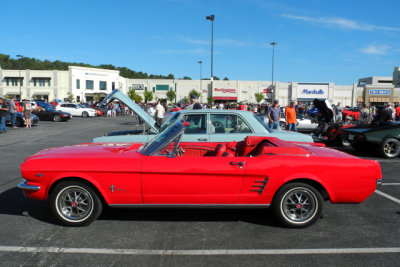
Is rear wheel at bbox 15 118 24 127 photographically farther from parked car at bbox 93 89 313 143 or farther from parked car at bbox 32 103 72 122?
parked car at bbox 93 89 313 143

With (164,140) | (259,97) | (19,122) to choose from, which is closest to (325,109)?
(164,140)

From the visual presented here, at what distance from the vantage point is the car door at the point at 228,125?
20.1 ft

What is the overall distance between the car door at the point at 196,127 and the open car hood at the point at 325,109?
25.5 ft

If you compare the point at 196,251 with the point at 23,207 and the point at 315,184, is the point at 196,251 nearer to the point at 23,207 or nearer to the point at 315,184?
the point at 315,184

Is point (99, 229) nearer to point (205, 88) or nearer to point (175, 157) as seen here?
point (175, 157)

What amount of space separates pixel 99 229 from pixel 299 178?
2549 mm

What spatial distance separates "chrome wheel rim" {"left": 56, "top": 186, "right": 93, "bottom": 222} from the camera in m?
3.90

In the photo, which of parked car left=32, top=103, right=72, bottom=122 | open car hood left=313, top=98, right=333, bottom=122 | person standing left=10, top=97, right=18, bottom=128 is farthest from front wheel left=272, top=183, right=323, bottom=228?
parked car left=32, top=103, right=72, bottom=122

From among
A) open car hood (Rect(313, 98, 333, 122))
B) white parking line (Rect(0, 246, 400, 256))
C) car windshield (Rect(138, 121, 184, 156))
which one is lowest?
white parking line (Rect(0, 246, 400, 256))

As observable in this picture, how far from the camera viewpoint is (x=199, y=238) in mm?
3674

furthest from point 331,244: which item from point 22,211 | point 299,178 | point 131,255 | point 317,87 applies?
point 317,87

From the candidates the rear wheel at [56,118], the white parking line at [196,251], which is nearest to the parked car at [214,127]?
the white parking line at [196,251]

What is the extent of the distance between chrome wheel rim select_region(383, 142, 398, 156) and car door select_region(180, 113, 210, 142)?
19.4ft

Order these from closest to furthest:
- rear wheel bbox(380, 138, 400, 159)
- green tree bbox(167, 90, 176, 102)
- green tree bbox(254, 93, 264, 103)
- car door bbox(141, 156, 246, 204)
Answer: car door bbox(141, 156, 246, 204), rear wheel bbox(380, 138, 400, 159), green tree bbox(254, 93, 264, 103), green tree bbox(167, 90, 176, 102)
